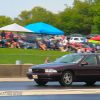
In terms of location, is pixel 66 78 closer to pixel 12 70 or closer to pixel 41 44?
pixel 12 70

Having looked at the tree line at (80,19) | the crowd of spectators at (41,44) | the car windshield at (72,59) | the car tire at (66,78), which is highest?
the tree line at (80,19)

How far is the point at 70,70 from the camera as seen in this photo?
11672 mm

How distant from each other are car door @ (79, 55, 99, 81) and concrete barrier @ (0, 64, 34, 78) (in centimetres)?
528

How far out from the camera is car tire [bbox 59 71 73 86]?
37.3 feet

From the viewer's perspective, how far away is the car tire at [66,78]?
11.4 metres

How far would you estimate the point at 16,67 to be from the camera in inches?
645

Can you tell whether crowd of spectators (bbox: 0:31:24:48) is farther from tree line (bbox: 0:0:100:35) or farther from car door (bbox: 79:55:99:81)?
tree line (bbox: 0:0:100:35)

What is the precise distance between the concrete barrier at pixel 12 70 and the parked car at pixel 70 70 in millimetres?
4335

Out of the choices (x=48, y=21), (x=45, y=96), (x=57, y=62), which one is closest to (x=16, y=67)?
(x=57, y=62)

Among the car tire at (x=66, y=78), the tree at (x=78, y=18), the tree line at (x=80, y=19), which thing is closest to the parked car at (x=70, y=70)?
the car tire at (x=66, y=78)

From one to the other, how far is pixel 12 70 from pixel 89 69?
5661mm

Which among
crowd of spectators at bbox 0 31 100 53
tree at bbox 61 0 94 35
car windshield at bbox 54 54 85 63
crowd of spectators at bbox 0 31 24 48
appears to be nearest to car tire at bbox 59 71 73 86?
car windshield at bbox 54 54 85 63

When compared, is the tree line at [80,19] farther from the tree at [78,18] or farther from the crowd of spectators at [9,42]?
the crowd of spectators at [9,42]

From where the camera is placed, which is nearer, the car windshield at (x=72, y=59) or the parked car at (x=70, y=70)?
the parked car at (x=70, y=70)
